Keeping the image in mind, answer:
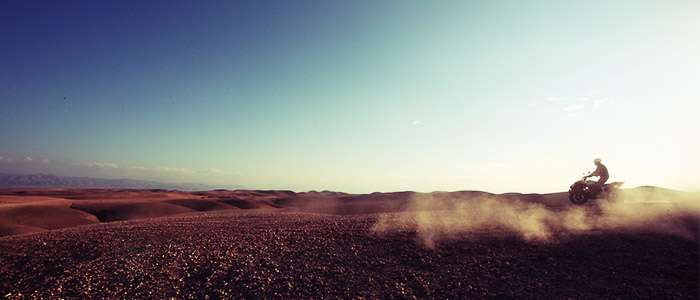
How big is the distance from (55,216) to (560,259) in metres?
42.1

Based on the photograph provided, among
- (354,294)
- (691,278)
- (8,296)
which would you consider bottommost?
(8,296)

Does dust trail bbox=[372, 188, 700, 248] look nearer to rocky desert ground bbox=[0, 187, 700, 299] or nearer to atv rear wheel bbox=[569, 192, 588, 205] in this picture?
rocky desert ground bbox=[0, 187, 700, 299]

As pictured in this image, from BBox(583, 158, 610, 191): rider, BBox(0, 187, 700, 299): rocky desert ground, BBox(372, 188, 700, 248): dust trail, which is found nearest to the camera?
BBox(0, 187, 700, 299): rocky desert ground

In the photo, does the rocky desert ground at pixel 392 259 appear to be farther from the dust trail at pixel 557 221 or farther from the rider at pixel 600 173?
the rider at pixel 600 173

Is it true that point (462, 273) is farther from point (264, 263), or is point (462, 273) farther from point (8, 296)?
point (8, 296)

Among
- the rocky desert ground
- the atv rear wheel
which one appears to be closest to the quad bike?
the atv rear wheel

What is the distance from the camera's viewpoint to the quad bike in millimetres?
19562

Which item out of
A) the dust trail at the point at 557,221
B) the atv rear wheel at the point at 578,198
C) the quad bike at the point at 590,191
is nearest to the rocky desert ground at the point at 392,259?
the dust trail at the point at 557,221

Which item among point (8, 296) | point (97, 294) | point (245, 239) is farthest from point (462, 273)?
point (8, 296)

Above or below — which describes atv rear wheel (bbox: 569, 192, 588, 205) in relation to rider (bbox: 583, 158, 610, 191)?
below

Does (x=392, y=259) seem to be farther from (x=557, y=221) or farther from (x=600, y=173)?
(x=600, y=173)

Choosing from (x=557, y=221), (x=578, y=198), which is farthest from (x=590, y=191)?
(x=557, y=221)

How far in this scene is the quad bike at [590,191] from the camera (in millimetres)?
19562

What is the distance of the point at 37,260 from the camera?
14.2 m
